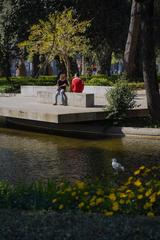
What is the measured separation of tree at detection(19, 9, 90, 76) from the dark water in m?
14.7

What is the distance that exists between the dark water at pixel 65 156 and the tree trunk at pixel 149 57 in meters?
2.22

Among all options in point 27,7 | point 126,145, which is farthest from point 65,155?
point 27,7

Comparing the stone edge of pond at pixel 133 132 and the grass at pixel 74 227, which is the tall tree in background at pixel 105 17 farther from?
the grass at pixel 74 227

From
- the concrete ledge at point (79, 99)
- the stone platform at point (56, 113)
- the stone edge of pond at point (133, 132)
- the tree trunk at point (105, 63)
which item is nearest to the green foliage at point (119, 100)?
the stone platform at point (56, 113)

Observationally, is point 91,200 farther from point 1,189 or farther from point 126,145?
point 126,145

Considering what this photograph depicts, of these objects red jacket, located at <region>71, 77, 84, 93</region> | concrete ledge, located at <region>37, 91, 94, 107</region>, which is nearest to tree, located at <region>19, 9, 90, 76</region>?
red jacket, located at <region>71, 77, 84, 93</region>

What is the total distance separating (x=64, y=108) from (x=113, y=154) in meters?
6.35

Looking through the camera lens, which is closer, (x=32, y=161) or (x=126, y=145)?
(x=32, y=161)

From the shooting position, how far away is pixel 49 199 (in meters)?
7.66

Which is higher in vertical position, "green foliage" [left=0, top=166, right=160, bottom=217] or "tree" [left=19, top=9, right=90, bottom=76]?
"tree" [left=19, top=9, right=90, bottom=76]

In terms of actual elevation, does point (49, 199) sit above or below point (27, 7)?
below

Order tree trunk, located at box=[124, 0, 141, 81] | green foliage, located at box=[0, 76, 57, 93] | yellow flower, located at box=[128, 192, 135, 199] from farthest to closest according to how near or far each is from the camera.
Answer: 1. green foliage, located at box=[0, 76, 57, 93]
2. tree trunk, located at box=[124, 0, 141, 81]
3. yellow flower, located at box=[128, 192, 135, 199]

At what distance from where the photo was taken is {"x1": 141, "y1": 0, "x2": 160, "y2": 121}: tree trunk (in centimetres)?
2012

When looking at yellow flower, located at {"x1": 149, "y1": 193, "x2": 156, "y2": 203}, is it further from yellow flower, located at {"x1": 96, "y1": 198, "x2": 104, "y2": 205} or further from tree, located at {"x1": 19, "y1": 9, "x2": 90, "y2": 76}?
tree, located at {"x1": 19, "y1": 9, "x2": 90, "y2": 76}
